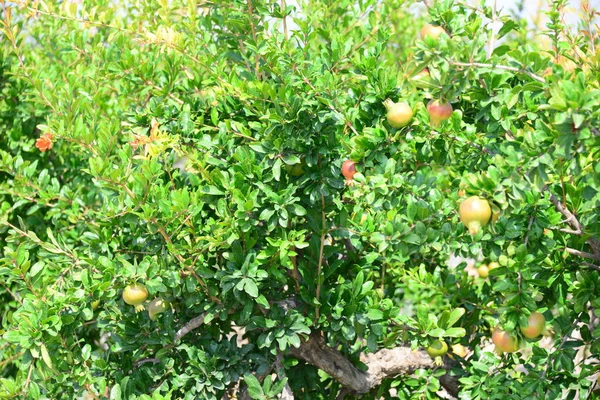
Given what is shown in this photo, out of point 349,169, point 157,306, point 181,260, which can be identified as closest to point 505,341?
point 349,169

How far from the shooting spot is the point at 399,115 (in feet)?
6.21

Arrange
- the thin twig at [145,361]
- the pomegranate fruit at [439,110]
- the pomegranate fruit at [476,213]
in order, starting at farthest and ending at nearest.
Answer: the thin twig at [145,361] < the pomegranate fruit at [439,110] < the pomegranate fruit at [476,213]

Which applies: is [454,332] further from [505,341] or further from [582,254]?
[582,254]

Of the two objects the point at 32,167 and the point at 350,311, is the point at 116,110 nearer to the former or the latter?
the point at 32,167

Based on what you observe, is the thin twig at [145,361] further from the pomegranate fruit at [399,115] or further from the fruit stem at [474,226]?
the fruit stem at [474,226]

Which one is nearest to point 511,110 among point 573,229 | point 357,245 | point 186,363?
point 573,229

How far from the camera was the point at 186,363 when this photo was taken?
2291 mm

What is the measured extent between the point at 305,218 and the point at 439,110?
61 centimetres

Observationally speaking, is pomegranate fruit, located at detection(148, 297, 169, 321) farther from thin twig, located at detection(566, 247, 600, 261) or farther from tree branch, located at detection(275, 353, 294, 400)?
thin twig, located at detection(566, 247, 600, 261)

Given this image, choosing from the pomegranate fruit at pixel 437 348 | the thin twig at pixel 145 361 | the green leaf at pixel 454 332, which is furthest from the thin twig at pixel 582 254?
the thin twig at pixel 145 361

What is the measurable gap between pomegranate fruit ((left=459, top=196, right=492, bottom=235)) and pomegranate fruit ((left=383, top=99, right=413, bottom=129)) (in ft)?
1.22

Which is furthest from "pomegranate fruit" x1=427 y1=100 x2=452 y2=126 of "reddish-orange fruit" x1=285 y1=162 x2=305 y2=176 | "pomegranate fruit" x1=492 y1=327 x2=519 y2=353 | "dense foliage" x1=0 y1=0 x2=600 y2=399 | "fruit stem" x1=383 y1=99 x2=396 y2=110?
"pomegranate fruit" x1=492 y1=327 x2=519 y2=353

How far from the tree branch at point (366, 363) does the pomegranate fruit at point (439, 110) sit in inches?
34.5

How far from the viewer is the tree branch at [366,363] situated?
2.36 m
